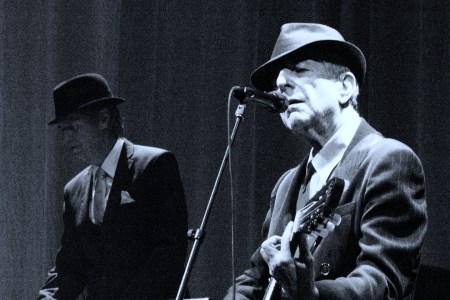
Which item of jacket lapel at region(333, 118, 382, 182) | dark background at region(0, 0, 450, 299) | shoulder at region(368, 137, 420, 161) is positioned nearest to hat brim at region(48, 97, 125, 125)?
dark background at region(0, 0, 450, 299)

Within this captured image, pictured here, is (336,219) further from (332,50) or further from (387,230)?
(332,50)

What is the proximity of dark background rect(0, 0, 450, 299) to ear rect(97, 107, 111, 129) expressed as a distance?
70cm

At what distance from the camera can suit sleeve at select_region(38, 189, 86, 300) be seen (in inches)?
139

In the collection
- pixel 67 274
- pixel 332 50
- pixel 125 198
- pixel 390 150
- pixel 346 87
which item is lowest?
pixel 67 274

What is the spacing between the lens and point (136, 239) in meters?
3.37

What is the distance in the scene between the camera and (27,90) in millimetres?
4477

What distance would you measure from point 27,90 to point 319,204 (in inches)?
105

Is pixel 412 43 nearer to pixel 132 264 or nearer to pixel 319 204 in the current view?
pixel 132 264

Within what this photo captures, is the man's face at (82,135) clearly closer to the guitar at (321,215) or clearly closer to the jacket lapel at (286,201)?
the jacket lapel at (286,201)

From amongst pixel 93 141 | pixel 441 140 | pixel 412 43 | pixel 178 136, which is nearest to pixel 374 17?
pixel 412 43

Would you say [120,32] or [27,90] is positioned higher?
[120,32]

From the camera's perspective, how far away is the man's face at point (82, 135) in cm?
368

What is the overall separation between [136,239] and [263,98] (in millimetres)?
1177

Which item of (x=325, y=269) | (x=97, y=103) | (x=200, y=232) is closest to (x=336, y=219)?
(x=325, y=269)
